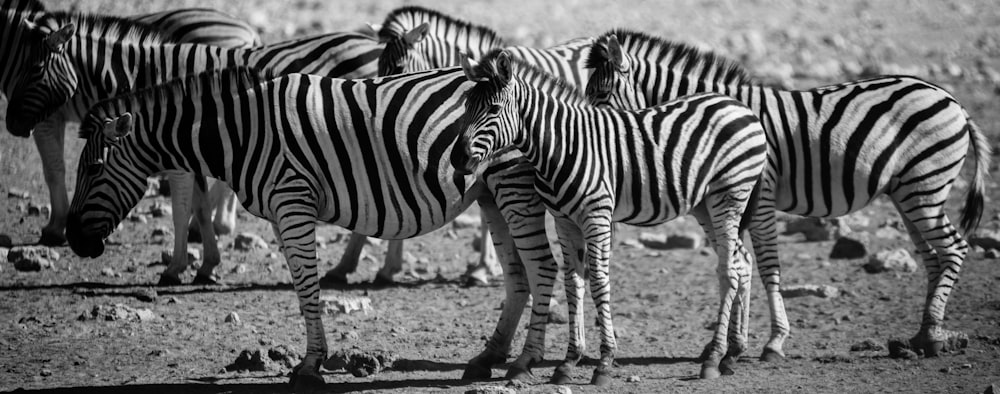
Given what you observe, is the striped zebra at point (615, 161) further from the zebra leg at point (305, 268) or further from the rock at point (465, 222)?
the rock at point (465, 222)

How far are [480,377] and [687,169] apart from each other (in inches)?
74.7

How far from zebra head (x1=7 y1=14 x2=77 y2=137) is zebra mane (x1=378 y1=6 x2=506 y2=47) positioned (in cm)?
270

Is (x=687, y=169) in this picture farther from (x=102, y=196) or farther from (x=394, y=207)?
(x=102, y=196)

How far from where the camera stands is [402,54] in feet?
34.2

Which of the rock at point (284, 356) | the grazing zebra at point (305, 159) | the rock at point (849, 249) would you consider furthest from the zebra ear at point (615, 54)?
the rock at point (849, 249)

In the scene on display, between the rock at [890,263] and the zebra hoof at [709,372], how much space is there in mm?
3501

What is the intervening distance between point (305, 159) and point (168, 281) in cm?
313

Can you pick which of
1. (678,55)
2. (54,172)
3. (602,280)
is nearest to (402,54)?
(678,55)

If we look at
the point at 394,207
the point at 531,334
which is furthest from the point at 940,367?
the point at 394,207

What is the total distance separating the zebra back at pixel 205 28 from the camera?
38.9ft

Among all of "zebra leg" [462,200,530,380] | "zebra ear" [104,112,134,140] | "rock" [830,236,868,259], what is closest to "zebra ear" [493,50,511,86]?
A: "zebra leg" [462,200,530,380]

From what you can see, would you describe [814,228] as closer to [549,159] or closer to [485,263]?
[485,263]

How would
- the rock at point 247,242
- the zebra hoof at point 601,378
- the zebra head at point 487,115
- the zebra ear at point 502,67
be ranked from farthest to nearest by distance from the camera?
the rock at point 247,242
the zebra hoof at point 601,378
the zebra ear at point 502,67
the zebra head at point 487,115

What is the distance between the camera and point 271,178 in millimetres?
7340
